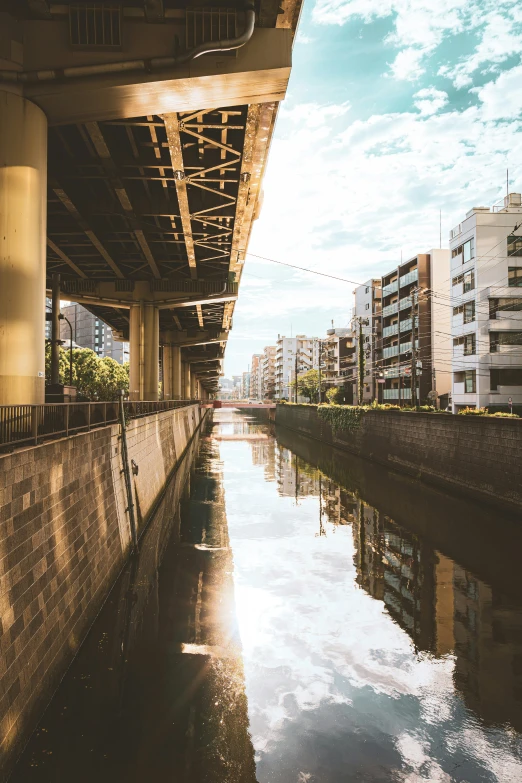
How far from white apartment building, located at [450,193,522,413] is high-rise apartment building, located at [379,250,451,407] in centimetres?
1139

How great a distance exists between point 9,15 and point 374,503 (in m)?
23.2

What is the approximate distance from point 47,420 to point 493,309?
45.7m

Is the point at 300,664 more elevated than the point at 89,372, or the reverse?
the point at 89,372

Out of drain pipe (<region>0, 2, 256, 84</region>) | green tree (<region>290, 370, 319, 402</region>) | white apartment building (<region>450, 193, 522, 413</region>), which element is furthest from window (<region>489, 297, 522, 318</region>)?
green tree (<region>290, 370, 319, 402</region>)

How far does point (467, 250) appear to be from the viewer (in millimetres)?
48656

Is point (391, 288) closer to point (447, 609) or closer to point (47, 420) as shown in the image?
point (447, 609)

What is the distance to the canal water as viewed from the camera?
7004mm

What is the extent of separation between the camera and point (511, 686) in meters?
8.98

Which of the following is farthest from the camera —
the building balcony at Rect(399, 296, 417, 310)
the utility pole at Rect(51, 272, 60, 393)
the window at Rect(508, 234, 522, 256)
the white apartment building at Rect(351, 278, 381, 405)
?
the white apartment building at Rect(351, 278, 381, 405)

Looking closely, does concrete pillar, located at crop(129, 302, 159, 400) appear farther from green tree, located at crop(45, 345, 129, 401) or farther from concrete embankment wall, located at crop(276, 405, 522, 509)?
green tree, located at crop(45, 345, 129, 401)

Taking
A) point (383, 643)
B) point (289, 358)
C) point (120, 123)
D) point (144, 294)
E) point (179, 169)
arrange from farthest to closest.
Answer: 1. point (289, 358)
2. point (144, 294)
3. point (179, 169)
4. point (120, 123)
5. point (383, 643)

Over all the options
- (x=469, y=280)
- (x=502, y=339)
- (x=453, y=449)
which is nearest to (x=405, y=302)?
(x=469, y=280)

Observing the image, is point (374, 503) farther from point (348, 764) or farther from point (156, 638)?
point (348, 764)

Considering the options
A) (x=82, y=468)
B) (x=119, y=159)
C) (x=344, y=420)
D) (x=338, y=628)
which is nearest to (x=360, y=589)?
(x=338, y=628)
